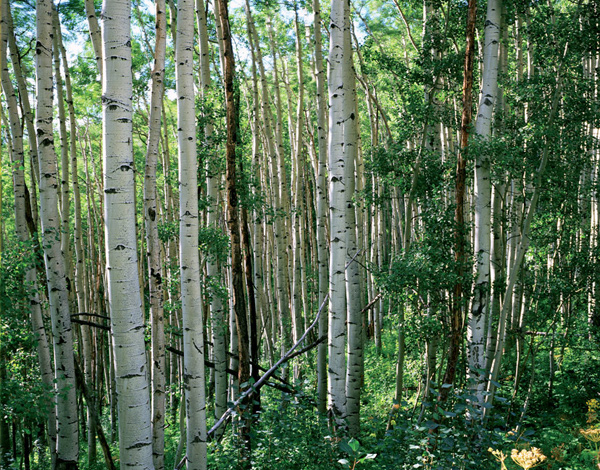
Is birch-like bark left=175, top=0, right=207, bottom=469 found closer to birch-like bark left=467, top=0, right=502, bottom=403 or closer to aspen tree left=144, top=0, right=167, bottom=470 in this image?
aspen tree left=144, top=0, right=167, bottom=470

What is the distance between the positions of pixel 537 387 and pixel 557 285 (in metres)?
2.61

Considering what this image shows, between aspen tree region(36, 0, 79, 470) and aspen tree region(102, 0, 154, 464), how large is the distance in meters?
3.11

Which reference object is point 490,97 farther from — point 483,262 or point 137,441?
point 137,441

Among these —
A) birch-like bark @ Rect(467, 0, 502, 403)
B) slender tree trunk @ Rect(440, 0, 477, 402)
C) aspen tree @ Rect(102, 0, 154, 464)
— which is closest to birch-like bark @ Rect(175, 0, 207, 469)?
aspen tree @ Rect(102, 0, 154, 464)

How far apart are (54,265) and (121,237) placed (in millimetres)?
3485

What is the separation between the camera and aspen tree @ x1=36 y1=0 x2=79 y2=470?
532cm

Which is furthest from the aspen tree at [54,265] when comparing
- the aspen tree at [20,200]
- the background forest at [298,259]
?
the aspen tree at [20,200]

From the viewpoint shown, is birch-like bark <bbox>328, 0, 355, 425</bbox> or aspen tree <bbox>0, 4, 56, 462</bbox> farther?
aspen tree <bbox>0, 4, 56, 462</bbox>

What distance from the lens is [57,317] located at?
5676 millimetres

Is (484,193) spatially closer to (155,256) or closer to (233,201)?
(233,201)

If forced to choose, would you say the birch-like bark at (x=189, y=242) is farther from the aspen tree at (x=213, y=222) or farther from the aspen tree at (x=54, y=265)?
the aspen tree at (x=54, y=265)

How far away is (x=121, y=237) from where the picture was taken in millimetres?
2734

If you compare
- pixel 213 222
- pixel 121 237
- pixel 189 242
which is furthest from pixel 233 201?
pixel 121 237

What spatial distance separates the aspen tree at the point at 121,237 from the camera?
2.71 meters
